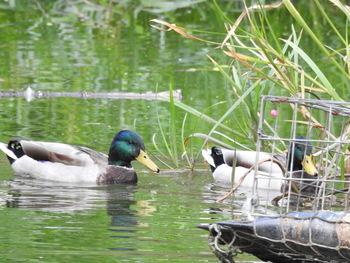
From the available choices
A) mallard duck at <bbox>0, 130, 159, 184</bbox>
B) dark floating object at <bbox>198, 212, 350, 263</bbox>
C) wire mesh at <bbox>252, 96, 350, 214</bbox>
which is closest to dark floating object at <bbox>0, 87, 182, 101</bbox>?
wire mesh at <bbox>252, 96, 350, 214</bbox>

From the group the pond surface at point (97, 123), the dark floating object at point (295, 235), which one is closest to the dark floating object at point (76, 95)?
the pond surface at point (97, 123)

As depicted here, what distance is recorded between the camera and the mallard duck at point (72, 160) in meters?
8.76

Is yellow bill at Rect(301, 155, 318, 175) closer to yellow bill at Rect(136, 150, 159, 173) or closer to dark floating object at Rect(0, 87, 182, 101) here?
yellow bill at Rect(136, 150, 159, 173)

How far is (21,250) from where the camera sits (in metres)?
5.66

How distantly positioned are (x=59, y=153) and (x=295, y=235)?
13.4 feet

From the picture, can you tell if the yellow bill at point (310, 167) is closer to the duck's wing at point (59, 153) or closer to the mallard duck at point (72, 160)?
the mallard duck at point (72, 160)

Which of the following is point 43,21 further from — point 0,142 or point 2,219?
point 2,219

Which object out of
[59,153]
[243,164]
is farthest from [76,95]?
[243,164]

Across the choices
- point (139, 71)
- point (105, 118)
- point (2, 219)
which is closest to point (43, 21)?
point (139, 71)

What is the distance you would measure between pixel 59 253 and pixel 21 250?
0.71 ft

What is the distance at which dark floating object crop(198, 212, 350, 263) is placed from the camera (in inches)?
197

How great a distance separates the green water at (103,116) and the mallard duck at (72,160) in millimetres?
171

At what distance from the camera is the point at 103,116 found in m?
10.6

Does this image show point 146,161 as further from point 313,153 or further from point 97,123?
Answer: point 97,123
